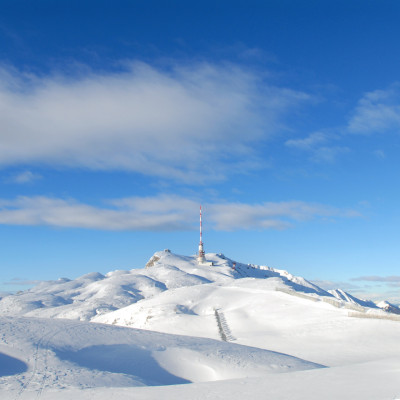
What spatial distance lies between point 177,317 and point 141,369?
27883 millimetres

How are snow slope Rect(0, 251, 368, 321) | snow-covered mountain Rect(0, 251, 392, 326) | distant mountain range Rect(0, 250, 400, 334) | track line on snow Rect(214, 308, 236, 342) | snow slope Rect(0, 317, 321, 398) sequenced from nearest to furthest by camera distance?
snow slope Rect(0, 317, 321, 398) → track line on snow Rect(214, 308, 236, 342) → distant mountain range Rect(0, 250, 400, 334) → snow-covered mountain Rect(0, 251, 392, 326) → snow slope Rect(0, 251, 368, 321)

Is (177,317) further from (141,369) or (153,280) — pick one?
(153,280)

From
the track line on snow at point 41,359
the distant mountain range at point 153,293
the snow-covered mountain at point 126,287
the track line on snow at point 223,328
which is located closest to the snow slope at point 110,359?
the track line on snow at point 41,359

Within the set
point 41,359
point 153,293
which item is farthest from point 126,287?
point 41,359

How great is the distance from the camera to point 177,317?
50156 millimetres

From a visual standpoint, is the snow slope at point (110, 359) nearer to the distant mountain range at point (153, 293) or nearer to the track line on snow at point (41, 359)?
the track line on snow at point (41, 359)

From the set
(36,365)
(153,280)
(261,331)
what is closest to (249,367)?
(36,365)

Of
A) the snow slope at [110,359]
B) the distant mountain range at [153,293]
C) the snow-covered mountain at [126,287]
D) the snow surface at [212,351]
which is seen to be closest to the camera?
the snow surface at [212,351]

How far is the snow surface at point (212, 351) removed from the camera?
16.4 meters

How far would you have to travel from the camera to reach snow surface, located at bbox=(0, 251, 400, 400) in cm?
1639

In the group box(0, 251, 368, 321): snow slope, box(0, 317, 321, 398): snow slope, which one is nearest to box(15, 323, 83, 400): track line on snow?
box(0, 317, 321, 398): snow slope

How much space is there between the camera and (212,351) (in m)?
26.2

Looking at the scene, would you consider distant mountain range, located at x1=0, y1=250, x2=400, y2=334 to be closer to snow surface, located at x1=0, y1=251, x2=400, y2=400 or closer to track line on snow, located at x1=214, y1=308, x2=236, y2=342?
snow surface, located at x1=0, y1=251, x2=400, y2=400

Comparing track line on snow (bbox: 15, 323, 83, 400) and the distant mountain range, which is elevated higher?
the distant mountain range
